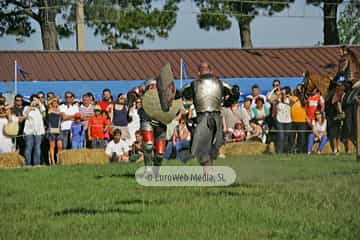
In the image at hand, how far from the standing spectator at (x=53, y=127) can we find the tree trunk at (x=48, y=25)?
21155 mm

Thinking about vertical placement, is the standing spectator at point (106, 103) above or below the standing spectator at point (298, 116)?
above

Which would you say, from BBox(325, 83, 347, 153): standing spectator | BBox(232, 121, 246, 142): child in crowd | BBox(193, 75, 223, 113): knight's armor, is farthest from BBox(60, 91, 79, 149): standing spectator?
→ BBox(193, 75, 223, 113): knight's armor

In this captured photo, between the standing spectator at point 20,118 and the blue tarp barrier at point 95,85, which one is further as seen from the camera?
the blue tarp barrier at point 95,85

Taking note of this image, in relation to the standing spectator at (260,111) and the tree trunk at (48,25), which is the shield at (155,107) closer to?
the standing spectator at (260,111)

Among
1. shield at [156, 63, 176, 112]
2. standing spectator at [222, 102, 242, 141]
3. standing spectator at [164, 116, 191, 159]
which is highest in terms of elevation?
shield at [156, 63, 176, 112]

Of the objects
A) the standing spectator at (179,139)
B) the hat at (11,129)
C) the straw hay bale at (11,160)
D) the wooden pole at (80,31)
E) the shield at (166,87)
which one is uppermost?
the wooden pole at (80,31)

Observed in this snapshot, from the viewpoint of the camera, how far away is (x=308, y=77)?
22.8 m

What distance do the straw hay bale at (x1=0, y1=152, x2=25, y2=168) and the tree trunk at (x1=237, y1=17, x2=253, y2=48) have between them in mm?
26666

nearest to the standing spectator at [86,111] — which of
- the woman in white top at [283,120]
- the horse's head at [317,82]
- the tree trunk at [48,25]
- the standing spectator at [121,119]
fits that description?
the standing spectator at [121,119]

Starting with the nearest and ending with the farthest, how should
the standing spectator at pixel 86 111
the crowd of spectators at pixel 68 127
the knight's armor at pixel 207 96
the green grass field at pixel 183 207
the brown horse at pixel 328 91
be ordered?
the green grass field at pixel 183 207, the knight's armor at pixel 207 96, the brown horse at pixel 328 91, the crowd of spectators at pixel 68 127, the standing spectator at pixel 86 111

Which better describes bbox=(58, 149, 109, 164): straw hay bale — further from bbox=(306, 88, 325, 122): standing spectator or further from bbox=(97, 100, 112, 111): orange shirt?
bbox=(306, 88, 325, 122): standing spectator

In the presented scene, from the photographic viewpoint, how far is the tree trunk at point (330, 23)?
4541 cm

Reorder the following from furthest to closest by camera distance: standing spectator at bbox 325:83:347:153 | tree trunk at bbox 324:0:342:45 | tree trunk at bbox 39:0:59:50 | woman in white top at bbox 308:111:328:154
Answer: tree trunk at bbox 324:0:342:45 → tree trunk at bbox 39:0:59:50 → woman in white top at bbox 308:111:328:154 → standing spectator at bbox 325:83:347:153

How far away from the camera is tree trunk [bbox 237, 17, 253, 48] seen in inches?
1835
